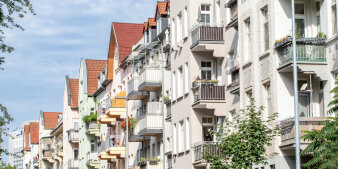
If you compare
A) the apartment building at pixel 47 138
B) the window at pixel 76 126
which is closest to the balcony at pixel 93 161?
the window at pixel 76 126

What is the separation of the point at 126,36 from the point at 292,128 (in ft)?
136

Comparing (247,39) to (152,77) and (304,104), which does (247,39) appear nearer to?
(304,104)

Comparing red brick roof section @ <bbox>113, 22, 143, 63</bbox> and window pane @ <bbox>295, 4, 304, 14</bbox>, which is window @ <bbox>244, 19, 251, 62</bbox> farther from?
red brick roof section @ <bbox>113, 22, 143, 63</bbox>

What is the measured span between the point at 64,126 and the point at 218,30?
62190mm

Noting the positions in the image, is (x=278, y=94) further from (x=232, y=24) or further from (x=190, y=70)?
(x=190, y=70)

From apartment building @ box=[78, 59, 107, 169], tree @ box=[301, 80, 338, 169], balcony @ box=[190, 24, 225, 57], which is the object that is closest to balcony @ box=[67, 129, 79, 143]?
apartment building @ box=[78, 59, 107, 169]

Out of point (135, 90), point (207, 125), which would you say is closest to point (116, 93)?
point (135, 90)

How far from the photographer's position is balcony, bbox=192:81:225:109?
1580 inches

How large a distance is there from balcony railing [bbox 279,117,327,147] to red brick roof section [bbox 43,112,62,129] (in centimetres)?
9410

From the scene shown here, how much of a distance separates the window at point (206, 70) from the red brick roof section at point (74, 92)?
54200 millimetres

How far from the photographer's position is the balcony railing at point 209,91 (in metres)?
40.1

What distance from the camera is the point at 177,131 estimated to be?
45812 mm

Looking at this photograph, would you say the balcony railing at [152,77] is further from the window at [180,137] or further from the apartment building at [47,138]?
the apartment building at [47,138]

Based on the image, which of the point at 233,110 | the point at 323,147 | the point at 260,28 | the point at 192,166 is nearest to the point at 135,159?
the point at 192,166
